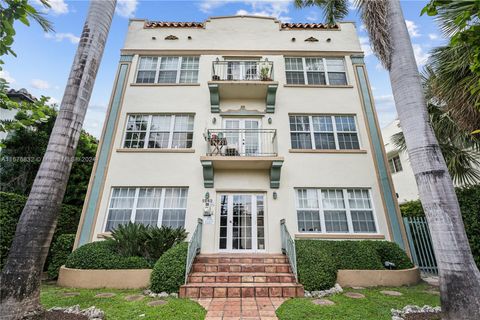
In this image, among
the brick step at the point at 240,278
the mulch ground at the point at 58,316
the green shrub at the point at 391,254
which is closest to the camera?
the mulch ground at the point at 58,316

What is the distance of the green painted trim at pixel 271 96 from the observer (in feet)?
34.5

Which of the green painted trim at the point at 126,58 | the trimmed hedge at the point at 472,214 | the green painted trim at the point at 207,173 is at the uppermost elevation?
the green painted trim at the point at 126,58

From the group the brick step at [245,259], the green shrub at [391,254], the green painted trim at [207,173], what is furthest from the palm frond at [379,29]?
the brick step at [245,259]

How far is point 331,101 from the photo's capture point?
11.2 m

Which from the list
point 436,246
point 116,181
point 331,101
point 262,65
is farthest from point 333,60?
point 116,181

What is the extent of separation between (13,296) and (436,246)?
7.75m

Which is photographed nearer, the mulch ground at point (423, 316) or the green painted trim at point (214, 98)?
the mulch ground at point (423, 316)

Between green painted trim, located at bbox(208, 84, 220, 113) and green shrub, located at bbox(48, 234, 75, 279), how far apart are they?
8.07 m

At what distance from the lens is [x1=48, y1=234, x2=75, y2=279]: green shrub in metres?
8.14

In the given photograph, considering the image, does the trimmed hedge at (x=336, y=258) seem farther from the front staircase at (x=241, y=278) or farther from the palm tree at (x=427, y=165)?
the palm tree at (x=427, y=165)

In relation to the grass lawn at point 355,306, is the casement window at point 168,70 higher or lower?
higher

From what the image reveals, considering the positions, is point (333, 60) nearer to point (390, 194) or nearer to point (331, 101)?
point (331, 101)

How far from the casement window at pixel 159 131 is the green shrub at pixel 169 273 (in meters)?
5.20

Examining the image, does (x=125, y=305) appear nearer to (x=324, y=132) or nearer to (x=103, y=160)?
(x=103, y=160)
